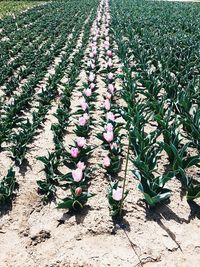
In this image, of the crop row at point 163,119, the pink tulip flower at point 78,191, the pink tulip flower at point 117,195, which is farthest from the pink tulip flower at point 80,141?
the pink tulip flower at point 117,195

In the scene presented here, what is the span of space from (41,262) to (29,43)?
12.8 meters

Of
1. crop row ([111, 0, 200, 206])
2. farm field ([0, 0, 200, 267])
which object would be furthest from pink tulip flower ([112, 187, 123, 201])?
crop row ([111, 0, 200, 206])

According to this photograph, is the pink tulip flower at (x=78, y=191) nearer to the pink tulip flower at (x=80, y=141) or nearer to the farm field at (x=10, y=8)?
the pink tulip flower at (x=80, y=141)

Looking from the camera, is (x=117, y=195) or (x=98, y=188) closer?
(x=117, y=195)

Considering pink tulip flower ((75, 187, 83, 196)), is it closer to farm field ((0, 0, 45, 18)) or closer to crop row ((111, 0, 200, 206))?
crop row ((111, 0, 200, 206))

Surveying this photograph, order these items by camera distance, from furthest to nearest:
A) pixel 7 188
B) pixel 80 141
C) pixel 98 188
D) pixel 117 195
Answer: pixel 80 141
pixel 98 188
pixel 7 188
pixel 117 195

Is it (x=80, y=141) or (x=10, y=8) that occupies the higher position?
(x=80, y=141)

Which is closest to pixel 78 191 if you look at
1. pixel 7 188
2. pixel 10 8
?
pixel 7 188

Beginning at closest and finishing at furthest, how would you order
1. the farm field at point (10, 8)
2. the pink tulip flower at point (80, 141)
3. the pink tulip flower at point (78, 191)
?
the pink tulip flower at point (78, 191) → the pink tulip flower at point (80, 141) → the farm field at point (10, 8)

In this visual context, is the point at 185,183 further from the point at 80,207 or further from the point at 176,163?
the point at 80,207

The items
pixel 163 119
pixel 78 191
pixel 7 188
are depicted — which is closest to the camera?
pixel 78 191

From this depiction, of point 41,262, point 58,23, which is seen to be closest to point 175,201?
point 41,262

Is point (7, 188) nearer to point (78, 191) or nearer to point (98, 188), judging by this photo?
point (78, 191)

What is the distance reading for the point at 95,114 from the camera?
7078 mm
